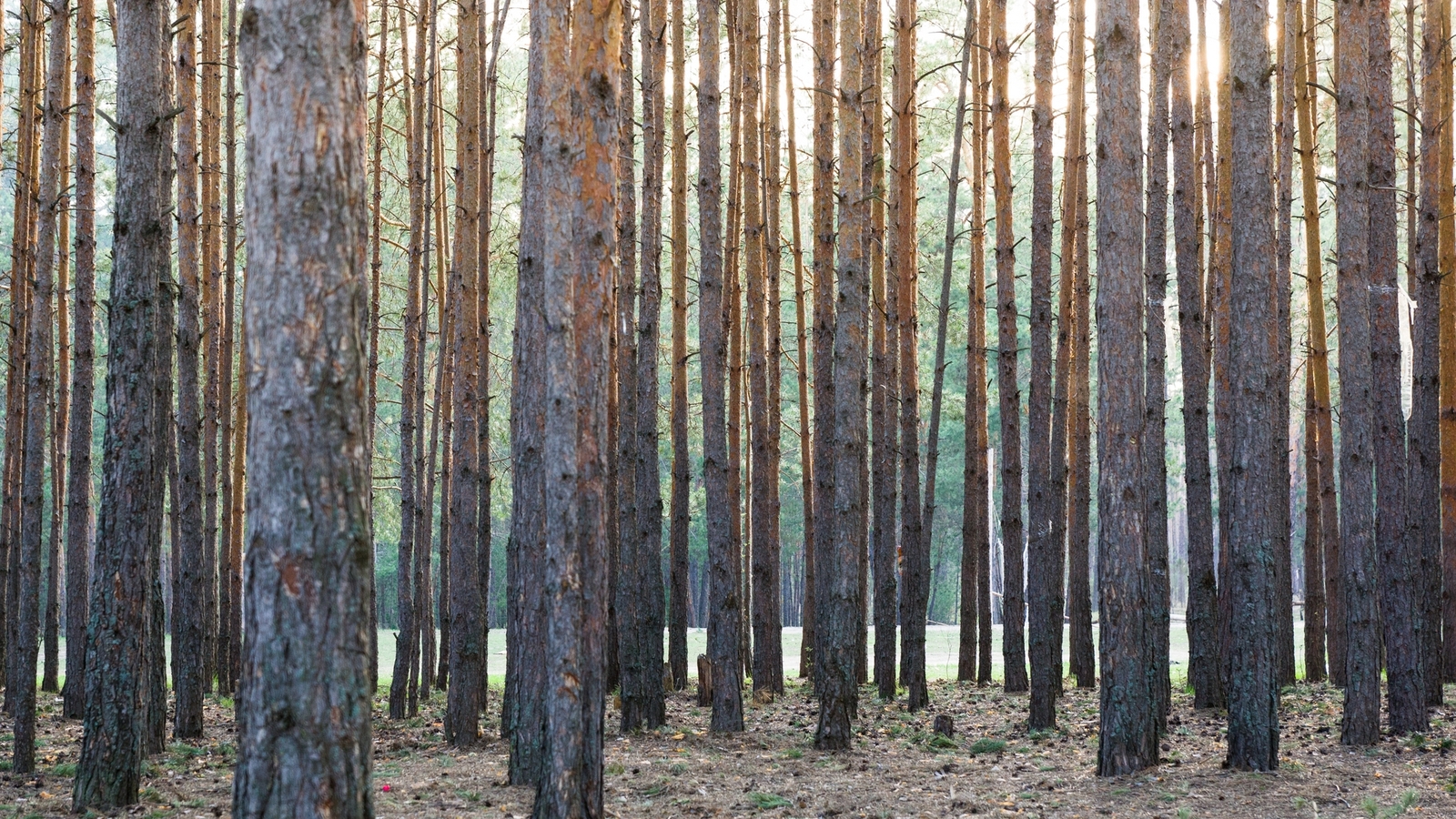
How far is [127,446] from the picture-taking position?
21.7ft

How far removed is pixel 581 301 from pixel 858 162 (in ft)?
12.6

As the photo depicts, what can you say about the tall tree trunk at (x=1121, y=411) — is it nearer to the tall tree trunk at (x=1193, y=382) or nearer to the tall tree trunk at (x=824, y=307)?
the tall tree trunk at (x=1193, y=382)

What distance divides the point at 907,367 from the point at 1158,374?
4.32 m

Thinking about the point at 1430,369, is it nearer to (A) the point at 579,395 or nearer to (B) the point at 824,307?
(B) the point at 824,307

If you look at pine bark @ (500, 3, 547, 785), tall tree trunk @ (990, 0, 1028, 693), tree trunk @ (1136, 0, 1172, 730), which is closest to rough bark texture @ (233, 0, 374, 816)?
pine bark @ (500, 3, 547, 785)

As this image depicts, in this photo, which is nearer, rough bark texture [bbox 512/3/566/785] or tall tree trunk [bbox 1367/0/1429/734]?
rough bark texture [bbox 512/3/566/785]

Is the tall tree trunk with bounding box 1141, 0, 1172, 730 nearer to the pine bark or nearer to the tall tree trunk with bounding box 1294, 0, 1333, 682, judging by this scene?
the tall tree trunk with bounding box 1294, 0, 1333, 682

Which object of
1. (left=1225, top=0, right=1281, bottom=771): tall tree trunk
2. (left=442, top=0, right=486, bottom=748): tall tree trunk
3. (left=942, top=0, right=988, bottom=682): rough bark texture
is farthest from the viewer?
(left=942, top=0, right=988, bottom=682): rough bark texture

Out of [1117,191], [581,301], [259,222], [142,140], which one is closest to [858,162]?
[1117,191]

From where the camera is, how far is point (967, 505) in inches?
Answer: 537

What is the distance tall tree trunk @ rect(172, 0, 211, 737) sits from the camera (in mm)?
8891

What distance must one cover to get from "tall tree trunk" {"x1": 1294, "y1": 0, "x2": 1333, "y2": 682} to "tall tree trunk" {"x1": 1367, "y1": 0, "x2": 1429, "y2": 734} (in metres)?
2.08

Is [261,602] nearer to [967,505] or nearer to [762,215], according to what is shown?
[762,215]

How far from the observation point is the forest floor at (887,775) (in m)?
6.48
